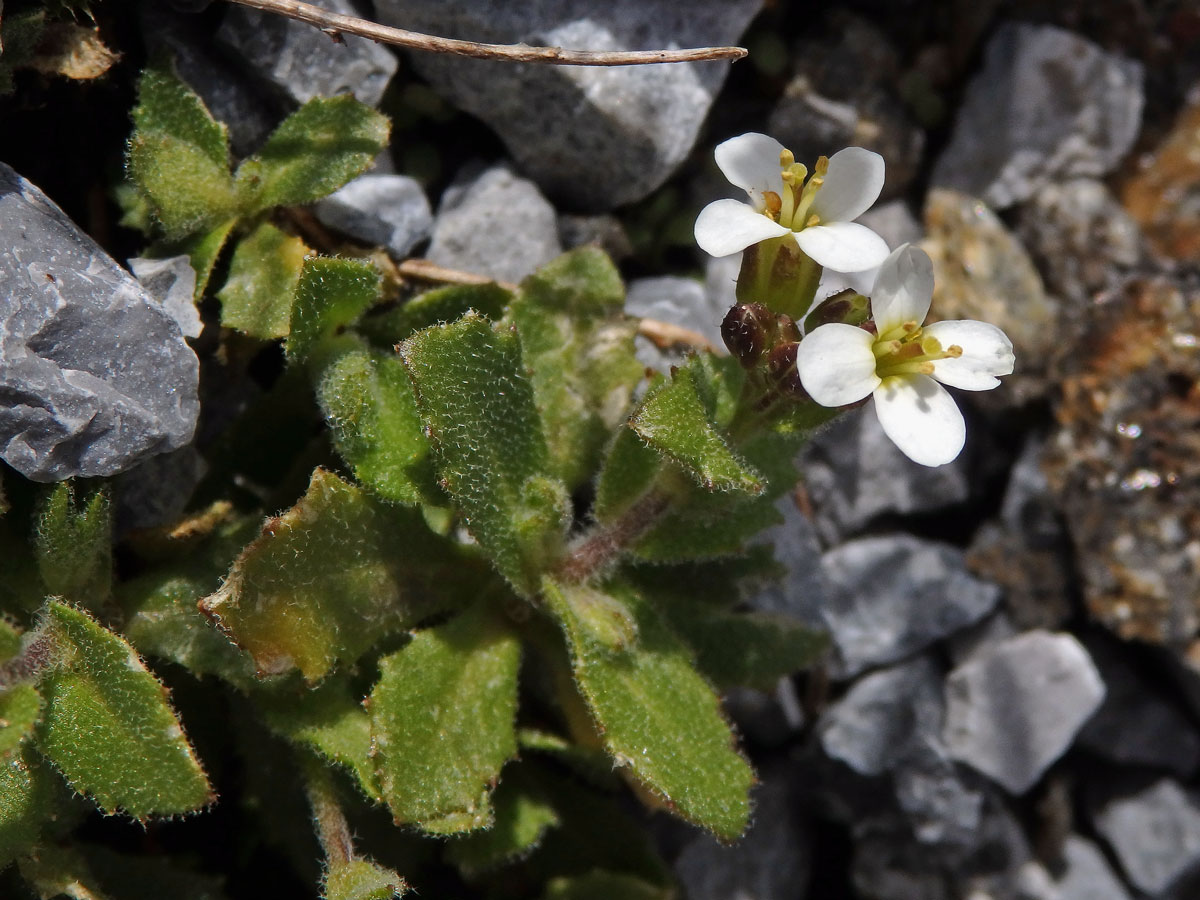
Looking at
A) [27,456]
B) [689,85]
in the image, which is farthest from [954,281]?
[27,456]

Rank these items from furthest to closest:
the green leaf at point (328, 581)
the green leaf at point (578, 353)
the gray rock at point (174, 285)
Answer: the green leaf at point (578, 353) < the gray rock at point (174, 285) < the green leaf at point (328, 581)

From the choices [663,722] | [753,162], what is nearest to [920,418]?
[753,162]

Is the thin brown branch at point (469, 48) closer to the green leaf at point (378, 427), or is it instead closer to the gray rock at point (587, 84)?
the gray rock at point (587, 84)

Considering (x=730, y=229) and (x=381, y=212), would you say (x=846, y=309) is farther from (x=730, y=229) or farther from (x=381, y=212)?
(x=381, y=212)

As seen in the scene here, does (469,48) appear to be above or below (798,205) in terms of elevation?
above

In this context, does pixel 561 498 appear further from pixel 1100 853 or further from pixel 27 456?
pixel 1100 853

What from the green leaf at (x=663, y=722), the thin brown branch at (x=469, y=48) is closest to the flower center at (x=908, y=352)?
the thin brown branch at (x=469, y=48)
